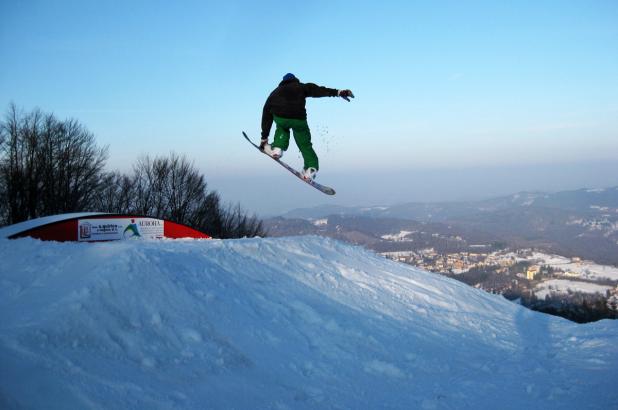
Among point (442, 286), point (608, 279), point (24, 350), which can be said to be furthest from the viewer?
point (608, 279)

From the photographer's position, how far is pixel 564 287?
37406 mm

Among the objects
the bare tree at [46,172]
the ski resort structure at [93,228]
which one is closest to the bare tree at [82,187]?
the bare tree at [46,172]

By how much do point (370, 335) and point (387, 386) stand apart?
1.28 metres

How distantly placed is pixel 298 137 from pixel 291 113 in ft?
1.80

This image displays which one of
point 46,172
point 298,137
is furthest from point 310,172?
point 46,172

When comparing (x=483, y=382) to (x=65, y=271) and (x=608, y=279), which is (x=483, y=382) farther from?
(x=608, y=279)

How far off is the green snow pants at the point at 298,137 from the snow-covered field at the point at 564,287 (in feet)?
101

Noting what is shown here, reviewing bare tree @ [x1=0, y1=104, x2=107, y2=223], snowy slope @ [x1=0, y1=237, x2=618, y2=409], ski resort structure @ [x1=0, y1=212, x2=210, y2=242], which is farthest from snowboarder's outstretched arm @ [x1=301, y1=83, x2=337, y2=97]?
bare tree @ [x1=0, y1=104, x2=107, y2=223]

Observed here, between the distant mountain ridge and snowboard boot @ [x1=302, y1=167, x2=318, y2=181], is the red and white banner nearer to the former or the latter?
snowboard boot @ [x1=302, y1=167, x2=318, y2=181]

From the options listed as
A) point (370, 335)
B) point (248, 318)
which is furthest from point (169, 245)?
point (370, 335)

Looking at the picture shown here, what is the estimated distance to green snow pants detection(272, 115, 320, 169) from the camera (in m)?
8.05

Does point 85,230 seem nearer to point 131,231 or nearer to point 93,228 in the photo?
point 93,228

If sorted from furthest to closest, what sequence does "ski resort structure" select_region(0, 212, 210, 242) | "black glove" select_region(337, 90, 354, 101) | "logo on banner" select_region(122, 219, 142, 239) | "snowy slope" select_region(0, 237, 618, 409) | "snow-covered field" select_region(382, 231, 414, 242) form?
1. "snow-covered field" select_region(382, 231, 414, 242)
2. "logo on banner" select_region(122, 219, 142, 239)
3. "ski resort structure" select_region(0, 212, 210, 242)
4. "black glove" select_region(337, 90, 354, 101)
5. "snowy slope" select_region(0, 237, 618, 409)

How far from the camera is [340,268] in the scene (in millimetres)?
9078
